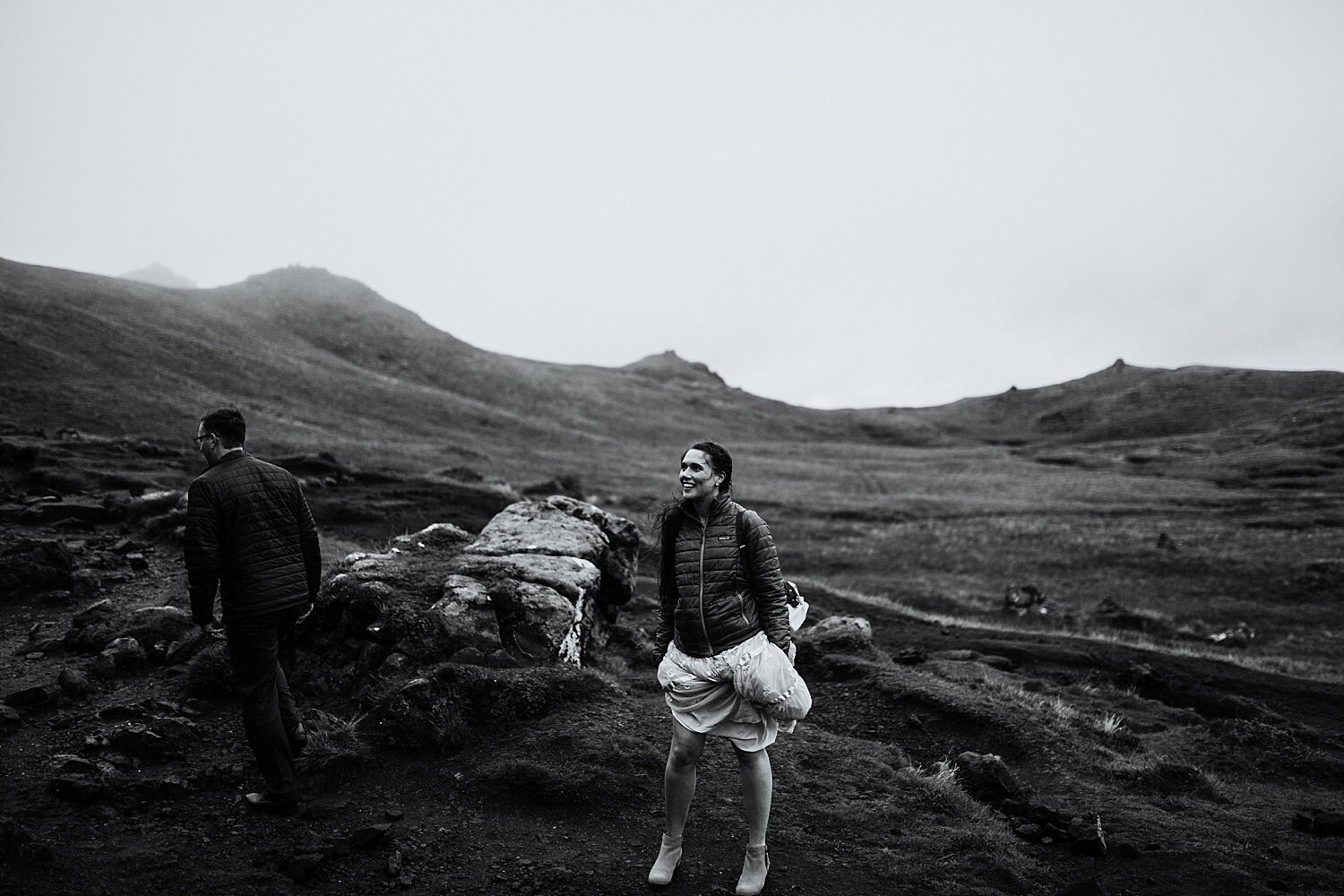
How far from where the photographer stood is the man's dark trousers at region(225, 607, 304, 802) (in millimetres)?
6516

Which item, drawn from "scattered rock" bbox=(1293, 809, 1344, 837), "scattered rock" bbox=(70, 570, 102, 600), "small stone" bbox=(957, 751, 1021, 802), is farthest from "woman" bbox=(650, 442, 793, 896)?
"scattered rock" bbox=(70, 570, 102, 600)

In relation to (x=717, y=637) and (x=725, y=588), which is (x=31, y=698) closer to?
(x=717, y=637)

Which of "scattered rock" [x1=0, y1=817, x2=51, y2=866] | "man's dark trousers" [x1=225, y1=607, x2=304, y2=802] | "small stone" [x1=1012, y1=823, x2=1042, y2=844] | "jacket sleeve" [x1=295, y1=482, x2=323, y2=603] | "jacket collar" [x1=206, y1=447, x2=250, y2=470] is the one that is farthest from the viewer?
"small stone" [x1=1012, y1=823, x2=1042, y2=844]

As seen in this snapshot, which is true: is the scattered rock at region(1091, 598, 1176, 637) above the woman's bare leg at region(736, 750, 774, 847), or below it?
below

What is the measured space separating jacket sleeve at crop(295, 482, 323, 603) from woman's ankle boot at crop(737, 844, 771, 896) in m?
4.44

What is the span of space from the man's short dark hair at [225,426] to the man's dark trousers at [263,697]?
1.58 metres

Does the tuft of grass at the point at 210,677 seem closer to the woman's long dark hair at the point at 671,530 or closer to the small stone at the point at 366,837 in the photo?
the small stone at the point at 366,837

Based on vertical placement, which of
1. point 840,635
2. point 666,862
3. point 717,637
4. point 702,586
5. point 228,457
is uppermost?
point 228,457

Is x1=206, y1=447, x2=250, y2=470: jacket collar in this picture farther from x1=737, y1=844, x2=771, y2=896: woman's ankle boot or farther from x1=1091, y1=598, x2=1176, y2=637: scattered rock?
x1=1091, y1=598, x2=1176, y2=637: scattered rock

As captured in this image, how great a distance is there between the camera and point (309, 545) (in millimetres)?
7117

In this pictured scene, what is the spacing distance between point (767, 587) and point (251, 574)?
4.39 meters

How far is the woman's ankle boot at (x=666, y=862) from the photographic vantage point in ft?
19.4

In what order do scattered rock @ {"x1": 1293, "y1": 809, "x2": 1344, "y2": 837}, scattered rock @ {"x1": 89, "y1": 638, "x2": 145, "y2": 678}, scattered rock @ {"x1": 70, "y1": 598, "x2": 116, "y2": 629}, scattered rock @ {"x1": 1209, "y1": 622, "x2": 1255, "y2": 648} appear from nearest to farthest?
scattered rock @ {"x1": 1293, "y1": 809, "x2": 1344, "y2": 837} < scattered rock @ {"x1": 89, "y1": 638, "x2": 145, "y2": 678} < scattered rock @ {"x1": 70, "y1": 598, "x2": 116, "y2": 629} < scattered rock @ {"x1": 1209, "y1": 622, "x2": 1255, "y2": 648}

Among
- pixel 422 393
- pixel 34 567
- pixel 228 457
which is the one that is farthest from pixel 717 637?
pixel 422 393
